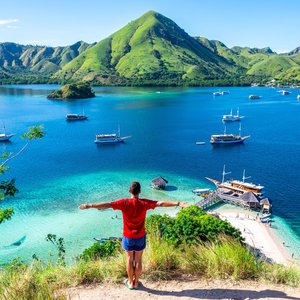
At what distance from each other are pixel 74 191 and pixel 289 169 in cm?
4096

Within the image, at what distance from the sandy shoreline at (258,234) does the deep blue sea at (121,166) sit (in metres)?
1.61

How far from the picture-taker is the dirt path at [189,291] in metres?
7.75

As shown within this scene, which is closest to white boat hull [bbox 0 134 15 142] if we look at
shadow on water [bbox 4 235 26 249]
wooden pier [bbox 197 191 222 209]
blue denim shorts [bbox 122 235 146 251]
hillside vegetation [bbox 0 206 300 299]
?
shadow on water [bbox 4 235 26 249]

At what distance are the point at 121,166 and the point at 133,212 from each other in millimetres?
58211

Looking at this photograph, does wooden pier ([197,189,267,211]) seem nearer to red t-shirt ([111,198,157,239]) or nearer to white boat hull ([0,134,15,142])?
red t-shirt ([111,198,157,239])

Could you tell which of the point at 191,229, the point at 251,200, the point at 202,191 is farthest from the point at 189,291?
the point at 202,191

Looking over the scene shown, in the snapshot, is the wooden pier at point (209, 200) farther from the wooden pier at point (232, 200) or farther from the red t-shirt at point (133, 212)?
the red t-shirt at point (133, 212)

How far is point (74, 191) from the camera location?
51250 mm

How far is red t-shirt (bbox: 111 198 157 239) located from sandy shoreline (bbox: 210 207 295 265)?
2416cm

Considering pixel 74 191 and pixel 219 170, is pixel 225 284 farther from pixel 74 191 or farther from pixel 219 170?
pixel 219 170

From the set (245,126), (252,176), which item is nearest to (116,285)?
(252,176)

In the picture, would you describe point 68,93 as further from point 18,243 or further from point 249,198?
point 18,243

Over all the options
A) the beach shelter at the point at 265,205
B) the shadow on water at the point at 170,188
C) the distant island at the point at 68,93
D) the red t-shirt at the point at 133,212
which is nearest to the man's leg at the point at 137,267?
the red t-shirt at the point at 133,212

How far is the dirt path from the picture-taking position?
25.4 ft
